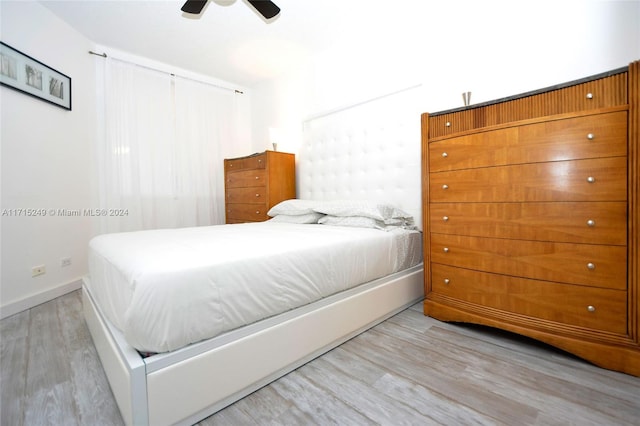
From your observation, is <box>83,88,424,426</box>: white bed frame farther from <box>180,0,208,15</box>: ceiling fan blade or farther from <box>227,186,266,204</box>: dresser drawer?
<box>180,0,208,15</box>: ceiling fan blade

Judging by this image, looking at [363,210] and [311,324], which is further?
[363,210]

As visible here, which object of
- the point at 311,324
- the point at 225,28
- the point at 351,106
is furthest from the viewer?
the point at 351,106

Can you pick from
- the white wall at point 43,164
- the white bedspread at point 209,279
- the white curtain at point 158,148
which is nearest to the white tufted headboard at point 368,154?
the white bedspread at point 209,279

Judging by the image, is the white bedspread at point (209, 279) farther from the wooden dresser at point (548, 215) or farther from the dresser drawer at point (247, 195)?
the dresser drawer at point (247, 195)

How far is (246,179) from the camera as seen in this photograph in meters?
3.61

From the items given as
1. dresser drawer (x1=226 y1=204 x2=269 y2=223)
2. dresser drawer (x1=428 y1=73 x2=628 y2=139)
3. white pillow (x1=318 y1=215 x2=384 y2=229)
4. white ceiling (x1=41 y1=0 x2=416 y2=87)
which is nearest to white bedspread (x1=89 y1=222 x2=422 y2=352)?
white pillow (x1=318 y1=215 x2=384 y2=229)

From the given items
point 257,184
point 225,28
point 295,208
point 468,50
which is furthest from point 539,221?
point 225,28

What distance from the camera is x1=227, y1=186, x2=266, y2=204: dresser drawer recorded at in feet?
11.2

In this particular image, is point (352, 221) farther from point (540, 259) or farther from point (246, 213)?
point (246, 213)

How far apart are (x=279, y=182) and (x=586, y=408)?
3043 mm

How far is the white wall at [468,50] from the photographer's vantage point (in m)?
1.77

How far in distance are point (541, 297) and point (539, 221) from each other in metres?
0.41

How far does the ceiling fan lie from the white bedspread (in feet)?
5.03

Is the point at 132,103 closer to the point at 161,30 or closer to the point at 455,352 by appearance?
the point at 161,30
